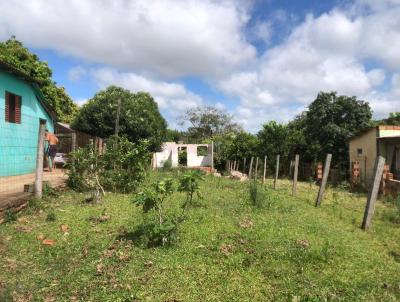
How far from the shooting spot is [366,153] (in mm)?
21594

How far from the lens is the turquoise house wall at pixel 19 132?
14.1m

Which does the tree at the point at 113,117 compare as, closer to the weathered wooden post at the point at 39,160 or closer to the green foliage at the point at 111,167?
the green foliage at the point at 111,167

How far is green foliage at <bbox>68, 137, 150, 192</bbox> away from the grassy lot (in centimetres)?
267

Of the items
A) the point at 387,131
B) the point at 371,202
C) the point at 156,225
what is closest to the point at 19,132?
the point at 156,225

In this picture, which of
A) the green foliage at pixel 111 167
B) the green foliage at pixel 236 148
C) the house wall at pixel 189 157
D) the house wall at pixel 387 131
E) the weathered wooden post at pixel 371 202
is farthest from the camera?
the house wall at pixel 189 157

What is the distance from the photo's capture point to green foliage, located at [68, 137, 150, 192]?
471 inches

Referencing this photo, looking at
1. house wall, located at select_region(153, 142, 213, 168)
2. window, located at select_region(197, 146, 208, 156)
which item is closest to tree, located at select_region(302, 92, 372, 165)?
house wall, located at select_region(153, 142, 213, 168)

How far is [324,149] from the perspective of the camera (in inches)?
1065

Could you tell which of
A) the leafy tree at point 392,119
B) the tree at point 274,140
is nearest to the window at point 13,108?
the tree at point 274,140

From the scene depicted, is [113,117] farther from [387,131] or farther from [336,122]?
[387,131]

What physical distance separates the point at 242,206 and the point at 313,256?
442cm

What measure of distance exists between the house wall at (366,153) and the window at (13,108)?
16.4 meters

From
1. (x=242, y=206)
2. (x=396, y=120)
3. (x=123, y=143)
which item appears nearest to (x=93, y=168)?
(x=123, y=143)

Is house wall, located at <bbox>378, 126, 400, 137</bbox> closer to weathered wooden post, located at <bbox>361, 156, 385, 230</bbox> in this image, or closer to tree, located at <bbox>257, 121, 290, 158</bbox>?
tree, located at <bbox>257, 121, 290, 158</bbox>
